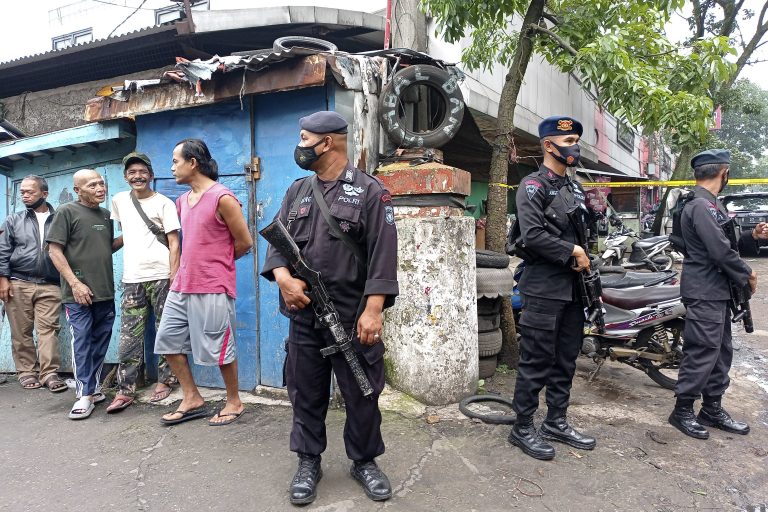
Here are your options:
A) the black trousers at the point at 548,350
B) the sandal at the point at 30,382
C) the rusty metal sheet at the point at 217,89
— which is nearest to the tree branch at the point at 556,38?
the rusty metal sheet at the point at 217,89

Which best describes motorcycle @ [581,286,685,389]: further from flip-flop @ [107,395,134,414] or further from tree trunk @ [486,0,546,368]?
flip-flop @ [107,395,134,414]

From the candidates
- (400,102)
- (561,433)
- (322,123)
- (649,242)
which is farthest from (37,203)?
(649,242)

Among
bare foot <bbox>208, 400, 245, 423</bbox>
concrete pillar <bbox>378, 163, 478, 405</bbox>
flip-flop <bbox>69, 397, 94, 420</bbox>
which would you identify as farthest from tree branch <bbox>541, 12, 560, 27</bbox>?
flip-flop <bbox>69, 397, 94, 420</bbox>

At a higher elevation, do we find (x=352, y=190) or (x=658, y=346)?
(x=352, y=190)

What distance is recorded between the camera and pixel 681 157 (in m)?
12.9

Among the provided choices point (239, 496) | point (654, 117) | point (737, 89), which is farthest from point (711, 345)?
point (737, 89)

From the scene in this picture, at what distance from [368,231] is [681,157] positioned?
13.3 meters

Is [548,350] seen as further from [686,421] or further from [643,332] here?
[643,332]

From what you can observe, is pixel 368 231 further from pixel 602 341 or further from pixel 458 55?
pixel 458 55

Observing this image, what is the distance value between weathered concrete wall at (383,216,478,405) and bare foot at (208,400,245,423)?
122 cm

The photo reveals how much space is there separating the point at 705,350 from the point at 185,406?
3.58 meters

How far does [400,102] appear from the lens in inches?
161

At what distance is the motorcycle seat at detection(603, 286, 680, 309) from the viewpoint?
4.19 metres

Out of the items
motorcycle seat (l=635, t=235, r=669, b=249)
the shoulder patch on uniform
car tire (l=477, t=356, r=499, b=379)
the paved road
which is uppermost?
the shoulder patch on uniform
